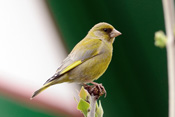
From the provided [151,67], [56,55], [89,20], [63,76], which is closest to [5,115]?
[56,55]

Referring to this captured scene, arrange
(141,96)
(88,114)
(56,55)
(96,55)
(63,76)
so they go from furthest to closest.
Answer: (56,55) < (141,96) < (96,55) < (63,76) < (88,114)

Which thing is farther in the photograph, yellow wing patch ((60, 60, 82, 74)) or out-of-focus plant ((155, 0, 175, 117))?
yellow wing patch ((60, 60, 82, 74))

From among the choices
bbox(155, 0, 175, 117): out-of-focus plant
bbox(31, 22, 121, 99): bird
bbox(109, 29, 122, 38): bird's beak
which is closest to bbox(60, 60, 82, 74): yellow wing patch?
bbox(31, 22, 121, 99): bird

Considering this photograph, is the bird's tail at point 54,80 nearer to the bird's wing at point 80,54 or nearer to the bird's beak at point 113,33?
the bird's wing at point 80,54

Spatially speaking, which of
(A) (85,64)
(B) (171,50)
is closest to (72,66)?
(A) (85,64)

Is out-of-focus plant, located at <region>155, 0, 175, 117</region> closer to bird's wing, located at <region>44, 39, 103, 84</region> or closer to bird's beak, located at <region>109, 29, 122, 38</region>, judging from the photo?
bird's wing, located at <region>44, 39, 103, 84</region>

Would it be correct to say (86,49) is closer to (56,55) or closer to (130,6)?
(130,6)

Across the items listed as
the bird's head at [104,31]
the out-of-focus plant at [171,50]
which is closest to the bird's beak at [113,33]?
the bird's head at [104,31]

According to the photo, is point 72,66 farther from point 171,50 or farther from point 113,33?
point 171,50
